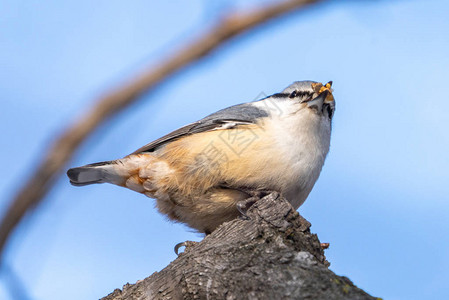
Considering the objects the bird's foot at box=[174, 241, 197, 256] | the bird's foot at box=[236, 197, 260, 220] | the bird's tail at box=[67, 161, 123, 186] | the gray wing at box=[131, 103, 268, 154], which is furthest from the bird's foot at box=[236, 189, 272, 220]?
the bird's tail at box=[67, 161, 123, 186]

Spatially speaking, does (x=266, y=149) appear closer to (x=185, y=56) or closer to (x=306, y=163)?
(x=306, y=163)

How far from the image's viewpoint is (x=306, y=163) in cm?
449

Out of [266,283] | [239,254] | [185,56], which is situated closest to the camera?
[185,56]

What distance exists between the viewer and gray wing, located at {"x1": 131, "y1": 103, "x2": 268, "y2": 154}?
4789 mm

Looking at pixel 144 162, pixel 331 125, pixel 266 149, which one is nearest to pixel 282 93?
pixel 331 125

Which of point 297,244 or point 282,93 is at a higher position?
point 282,93

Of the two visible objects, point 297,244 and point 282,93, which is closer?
point 297,244

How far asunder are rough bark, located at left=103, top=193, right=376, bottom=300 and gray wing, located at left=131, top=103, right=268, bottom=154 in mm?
1120

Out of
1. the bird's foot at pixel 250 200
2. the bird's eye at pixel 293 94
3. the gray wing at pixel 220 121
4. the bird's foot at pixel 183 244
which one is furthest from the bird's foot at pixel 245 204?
the bird's eye at pixel 293 94

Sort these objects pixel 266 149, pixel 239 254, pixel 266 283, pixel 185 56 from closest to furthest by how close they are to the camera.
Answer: pixel 185 56
pixel 266 283
pixel 239 254
pixel 266 149

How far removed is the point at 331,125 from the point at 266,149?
2.89ft

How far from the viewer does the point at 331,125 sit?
5023 millimetres

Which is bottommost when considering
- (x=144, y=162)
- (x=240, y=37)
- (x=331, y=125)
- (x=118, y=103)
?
(x=118, y=103)

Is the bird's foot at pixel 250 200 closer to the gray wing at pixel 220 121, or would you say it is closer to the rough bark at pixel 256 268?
the rough bark at pixel 256 268
